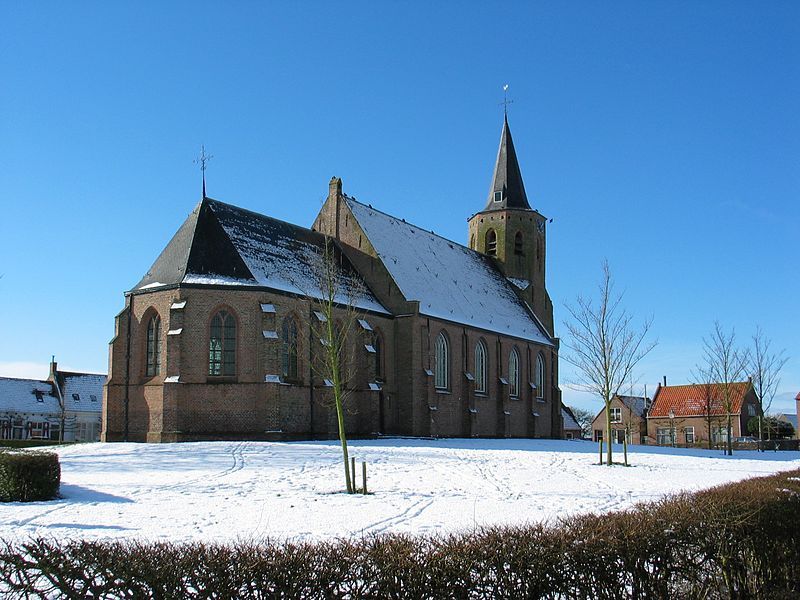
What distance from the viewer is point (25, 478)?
53.4 ft

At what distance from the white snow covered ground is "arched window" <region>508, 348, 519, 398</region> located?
19615 millimetres

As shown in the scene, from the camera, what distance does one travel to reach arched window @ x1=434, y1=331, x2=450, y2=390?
148 feet

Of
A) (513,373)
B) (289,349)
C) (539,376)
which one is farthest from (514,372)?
(289,349)

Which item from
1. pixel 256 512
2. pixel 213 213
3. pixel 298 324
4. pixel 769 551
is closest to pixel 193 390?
pixel 298 324

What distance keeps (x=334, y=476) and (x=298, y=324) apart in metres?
15.8

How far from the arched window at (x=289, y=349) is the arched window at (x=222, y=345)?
7.69 feet

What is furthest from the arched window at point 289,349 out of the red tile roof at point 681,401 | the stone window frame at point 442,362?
the red tile roof at point 681,401

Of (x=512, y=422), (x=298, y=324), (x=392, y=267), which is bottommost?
(x=512, y=422)

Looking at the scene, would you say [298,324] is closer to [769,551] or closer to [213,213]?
[213,213]

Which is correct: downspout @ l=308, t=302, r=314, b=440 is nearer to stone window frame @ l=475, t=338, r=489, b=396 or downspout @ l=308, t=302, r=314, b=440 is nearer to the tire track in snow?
stone window frame @ l=475, t=338, r=489, b=396

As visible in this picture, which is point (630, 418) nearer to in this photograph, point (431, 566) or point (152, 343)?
point (152, 343)

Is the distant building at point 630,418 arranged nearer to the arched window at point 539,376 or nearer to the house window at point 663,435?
the house window at point 663,435

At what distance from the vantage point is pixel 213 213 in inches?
1484

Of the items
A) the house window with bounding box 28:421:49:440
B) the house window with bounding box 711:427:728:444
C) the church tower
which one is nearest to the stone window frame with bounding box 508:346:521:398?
the church tower
